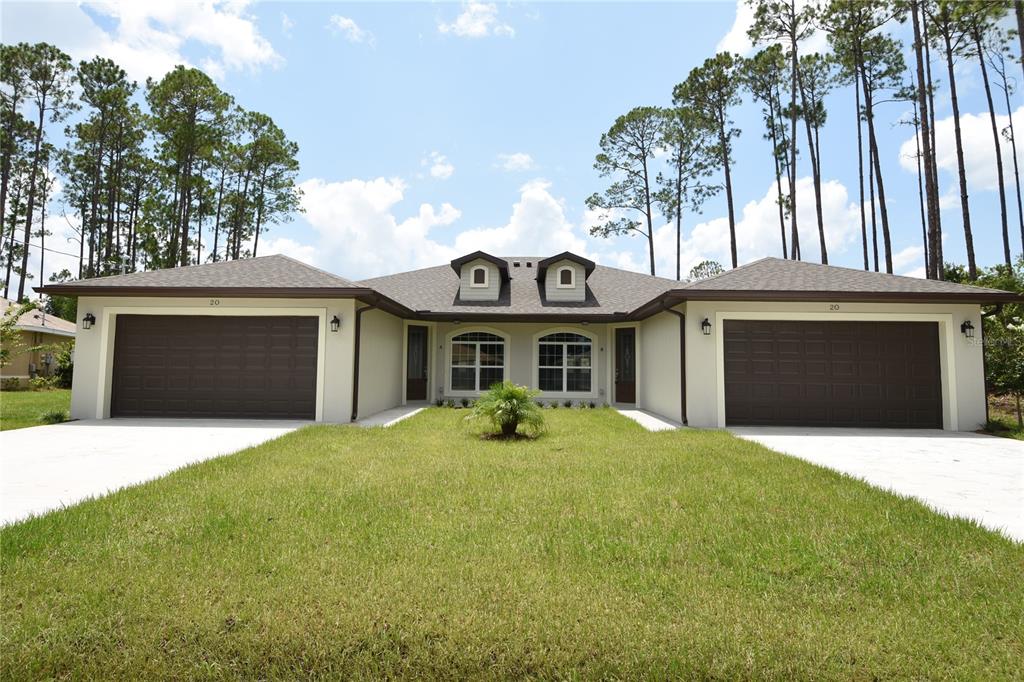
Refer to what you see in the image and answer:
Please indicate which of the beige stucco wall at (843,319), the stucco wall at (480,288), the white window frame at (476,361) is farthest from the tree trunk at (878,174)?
the white window frame at (476,361)

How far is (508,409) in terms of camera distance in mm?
8367

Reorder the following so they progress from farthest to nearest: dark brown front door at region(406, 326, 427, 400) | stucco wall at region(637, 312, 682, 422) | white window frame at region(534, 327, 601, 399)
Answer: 1. white window frame at region(534, 327, 601, 399)
2. dark brown front door at region(406, 326, 427, 400)
3. stucco wall at region(637, 312, 682, 422)

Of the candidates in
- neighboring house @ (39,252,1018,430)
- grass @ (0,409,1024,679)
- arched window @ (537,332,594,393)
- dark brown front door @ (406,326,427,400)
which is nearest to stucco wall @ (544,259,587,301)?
arched window @ (537,332,594,393)

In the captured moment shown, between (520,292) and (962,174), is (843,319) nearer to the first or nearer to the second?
(520,292)

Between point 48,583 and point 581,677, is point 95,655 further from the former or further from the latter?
point 581,677

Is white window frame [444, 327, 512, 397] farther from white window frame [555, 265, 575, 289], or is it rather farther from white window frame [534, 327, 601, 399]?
white window frame [555, 265, 575, 289]

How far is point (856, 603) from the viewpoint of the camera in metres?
2.87

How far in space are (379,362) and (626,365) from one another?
7099 millimetres

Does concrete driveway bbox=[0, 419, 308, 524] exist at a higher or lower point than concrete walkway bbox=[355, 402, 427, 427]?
lower

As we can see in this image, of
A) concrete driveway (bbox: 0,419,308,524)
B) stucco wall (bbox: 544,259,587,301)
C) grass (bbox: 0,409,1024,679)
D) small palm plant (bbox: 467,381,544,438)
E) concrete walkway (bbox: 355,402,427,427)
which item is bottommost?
grass (bbox: 0,409,1024,679)

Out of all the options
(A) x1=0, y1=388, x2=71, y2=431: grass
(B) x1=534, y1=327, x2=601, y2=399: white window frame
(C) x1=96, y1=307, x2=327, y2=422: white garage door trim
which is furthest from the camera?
(B) x1=534, y1=327, x2=601, y2=399: white window frame

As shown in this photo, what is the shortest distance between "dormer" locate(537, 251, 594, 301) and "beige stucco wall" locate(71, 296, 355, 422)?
23.5 feet

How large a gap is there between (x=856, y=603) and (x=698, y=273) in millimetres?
37719

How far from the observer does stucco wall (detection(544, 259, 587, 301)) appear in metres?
15.6
